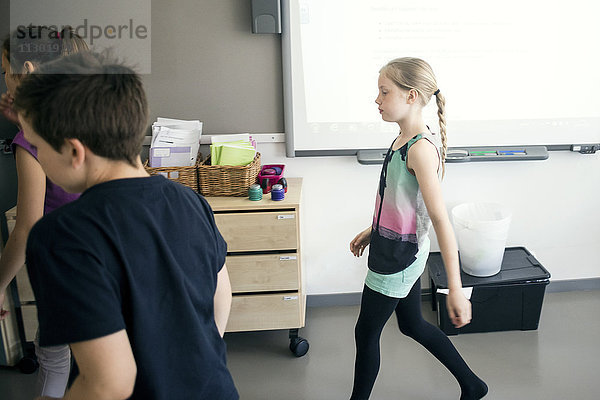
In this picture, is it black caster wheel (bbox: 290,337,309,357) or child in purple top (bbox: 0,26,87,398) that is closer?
child in purple top (bbox: 0,26,87,398)

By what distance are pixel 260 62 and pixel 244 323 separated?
1.19m

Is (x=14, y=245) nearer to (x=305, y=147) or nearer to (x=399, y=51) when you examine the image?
(x=305, y=147)

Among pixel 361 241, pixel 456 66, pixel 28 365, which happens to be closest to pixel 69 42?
pixel 361 241

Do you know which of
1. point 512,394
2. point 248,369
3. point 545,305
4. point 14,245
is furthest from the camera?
point 545,305

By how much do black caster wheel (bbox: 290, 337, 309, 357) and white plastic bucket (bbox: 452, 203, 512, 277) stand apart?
2.70 ft

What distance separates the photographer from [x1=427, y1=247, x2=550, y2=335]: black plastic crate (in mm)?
2482

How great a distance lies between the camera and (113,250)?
770 mm

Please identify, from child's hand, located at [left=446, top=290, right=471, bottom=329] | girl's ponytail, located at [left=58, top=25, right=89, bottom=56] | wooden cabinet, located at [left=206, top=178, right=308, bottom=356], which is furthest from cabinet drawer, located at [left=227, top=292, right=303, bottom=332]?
girl's ponytail, located at [left=58, top=25, right=89, bottom=56]

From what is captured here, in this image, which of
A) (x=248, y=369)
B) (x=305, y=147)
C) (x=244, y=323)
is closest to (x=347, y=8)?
(x=305, y=147)

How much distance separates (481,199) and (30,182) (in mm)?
2126

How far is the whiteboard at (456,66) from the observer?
2.54m

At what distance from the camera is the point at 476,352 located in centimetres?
240

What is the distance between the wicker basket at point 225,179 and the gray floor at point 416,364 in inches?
28.1

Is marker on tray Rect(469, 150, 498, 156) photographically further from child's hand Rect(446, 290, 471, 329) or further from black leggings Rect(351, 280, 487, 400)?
child's hand Rect(446, 290, 471, 329)
